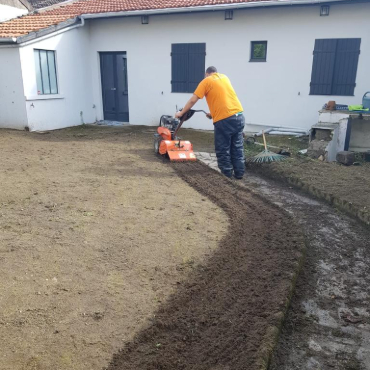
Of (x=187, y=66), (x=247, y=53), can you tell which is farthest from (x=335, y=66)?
(x=187, y=66)

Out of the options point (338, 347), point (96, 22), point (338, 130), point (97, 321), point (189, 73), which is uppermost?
point (96, 22)

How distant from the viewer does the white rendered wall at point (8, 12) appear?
1303 cm

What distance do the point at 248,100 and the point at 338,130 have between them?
3480 mm

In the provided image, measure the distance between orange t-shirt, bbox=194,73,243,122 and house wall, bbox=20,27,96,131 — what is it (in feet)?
20.1

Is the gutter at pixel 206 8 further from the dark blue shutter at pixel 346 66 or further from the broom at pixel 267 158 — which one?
the broom at pixel 267 158

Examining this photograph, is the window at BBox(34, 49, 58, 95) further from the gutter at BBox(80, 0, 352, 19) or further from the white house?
the gutter at BBox(80, 0, 352, 19)

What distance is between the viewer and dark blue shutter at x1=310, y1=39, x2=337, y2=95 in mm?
9617

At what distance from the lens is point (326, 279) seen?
363 centimetres

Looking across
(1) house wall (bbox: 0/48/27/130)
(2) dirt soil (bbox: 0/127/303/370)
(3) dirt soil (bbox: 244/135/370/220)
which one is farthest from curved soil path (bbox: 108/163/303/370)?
(1) house wall (bbox: 0/48/27/130)

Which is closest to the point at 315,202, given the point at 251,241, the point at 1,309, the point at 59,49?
the point at 251,241

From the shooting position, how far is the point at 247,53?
10.6 m

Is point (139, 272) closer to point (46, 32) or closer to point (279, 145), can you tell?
point (279, 145)

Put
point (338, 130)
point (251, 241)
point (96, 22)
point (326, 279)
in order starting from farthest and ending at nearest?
point (96, 22), point (338, 130), point (251, 241), point (326, 279)

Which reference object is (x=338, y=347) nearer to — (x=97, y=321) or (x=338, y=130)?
(x=97, y=321)
